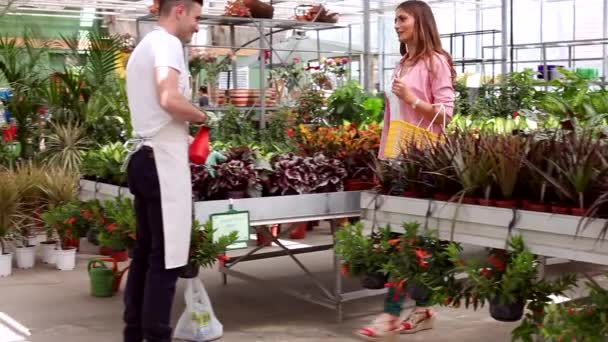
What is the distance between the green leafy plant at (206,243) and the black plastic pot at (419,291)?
833mm

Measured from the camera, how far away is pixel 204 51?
7.96 metres

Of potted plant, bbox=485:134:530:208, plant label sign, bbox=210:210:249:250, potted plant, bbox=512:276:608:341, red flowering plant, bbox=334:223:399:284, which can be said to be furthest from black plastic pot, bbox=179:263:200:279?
potted plant, bbox=512:276:608:341

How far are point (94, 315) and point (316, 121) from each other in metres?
2.81

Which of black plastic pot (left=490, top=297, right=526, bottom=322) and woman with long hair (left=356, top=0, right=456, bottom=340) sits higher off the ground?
woman with long hair (left=356, top=0, right=456, bottom=340)

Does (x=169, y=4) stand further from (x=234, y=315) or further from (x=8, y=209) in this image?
(x=8, y=209)

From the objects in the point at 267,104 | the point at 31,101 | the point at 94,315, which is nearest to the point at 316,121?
the point at 267,104

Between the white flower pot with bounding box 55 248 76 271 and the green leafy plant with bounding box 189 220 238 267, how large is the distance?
2.49 m

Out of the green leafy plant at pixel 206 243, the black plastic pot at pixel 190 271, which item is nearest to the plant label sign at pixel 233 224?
the green leafy plant at pixel 206 243

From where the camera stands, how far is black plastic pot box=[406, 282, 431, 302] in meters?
3.02

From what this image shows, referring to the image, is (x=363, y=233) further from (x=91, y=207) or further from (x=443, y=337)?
(x=91, y=207)

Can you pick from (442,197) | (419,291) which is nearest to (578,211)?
(442,197)

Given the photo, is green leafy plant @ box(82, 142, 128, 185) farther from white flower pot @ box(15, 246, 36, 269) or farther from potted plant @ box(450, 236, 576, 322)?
potted plant @ box(450, 236, 576, 322)

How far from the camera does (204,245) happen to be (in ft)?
11.7

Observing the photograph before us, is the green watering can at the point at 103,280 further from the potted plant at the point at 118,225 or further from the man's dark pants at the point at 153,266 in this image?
the man's dark pants at the point at 153,266
